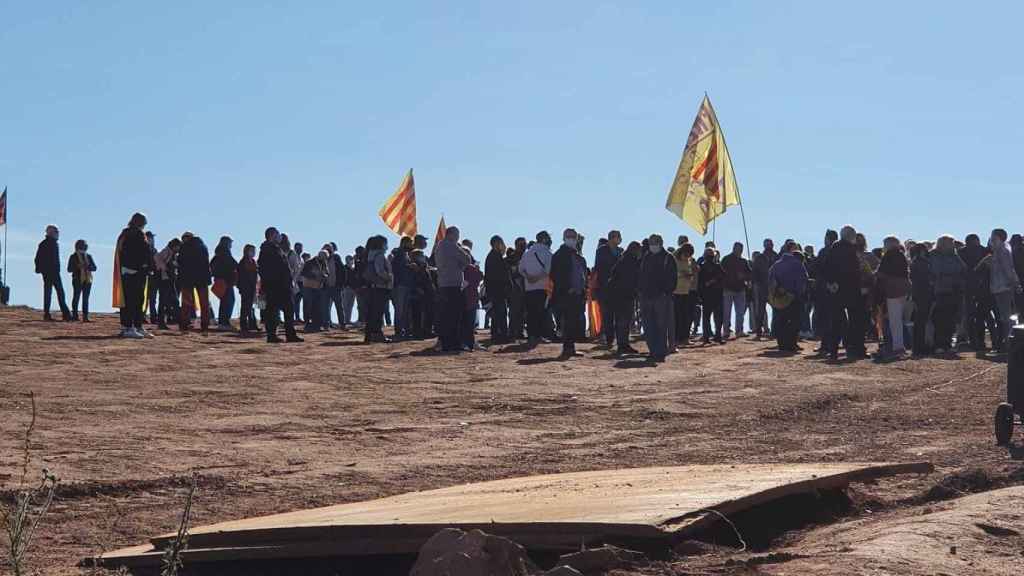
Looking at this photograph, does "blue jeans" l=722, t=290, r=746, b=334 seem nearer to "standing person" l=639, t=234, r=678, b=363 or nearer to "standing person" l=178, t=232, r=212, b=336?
"standing person" l=639, t=234, r=678, b=363

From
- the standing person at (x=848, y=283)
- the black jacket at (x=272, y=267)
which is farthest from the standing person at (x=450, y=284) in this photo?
the standing person at (x=848, y=283)

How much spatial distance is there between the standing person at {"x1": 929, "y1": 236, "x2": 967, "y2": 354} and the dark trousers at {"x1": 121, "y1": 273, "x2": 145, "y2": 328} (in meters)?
11.9

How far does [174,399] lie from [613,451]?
233 inches

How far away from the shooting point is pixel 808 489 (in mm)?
9039

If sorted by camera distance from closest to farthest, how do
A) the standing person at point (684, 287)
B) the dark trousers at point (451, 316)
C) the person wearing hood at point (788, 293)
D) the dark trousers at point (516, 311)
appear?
the dark trousers at point (451, 316) → the person wearing hood at point (788, 293) → the standing person at point (684, 287) → the dark trousers at point (516, 311)

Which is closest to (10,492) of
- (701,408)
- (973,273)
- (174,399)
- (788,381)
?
(174,399)

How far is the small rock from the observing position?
277 inches

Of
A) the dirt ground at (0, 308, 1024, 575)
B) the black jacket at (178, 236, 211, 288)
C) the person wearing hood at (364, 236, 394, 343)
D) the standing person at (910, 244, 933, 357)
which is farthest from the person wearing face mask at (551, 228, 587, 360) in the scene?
the black jacket at (178, 236, 211, 288)

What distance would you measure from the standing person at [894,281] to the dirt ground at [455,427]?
3.39 ft

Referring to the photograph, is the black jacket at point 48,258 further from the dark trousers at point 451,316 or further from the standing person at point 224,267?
the dark trousers at point 451,316

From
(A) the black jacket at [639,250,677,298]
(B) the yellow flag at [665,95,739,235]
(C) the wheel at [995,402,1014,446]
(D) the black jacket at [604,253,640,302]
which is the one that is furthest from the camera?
(B) the yellow flag at [665,95,739,235]

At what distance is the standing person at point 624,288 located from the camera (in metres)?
25.0

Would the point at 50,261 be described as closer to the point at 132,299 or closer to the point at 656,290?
the point at 132,299

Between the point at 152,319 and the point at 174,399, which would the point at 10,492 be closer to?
the point at 174,399
